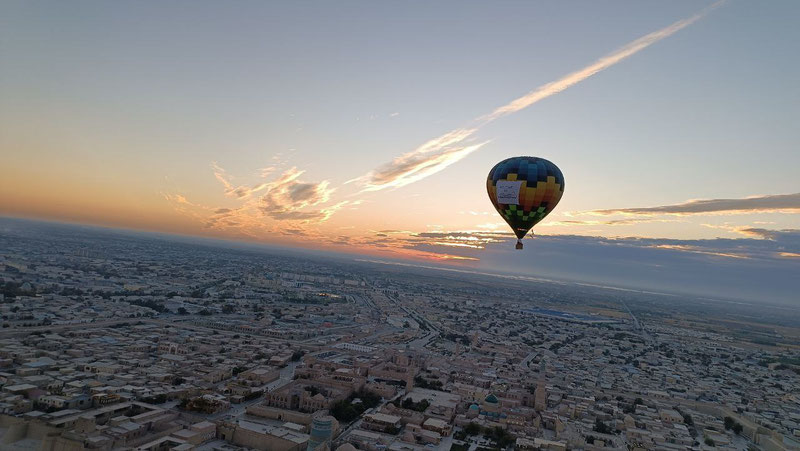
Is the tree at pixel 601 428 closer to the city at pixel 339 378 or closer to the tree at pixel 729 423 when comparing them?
the city at pixel 339 378

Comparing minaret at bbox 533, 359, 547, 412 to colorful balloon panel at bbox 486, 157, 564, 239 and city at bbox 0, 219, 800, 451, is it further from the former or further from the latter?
colorful balloon panel at bbox 486, 157, 564, 239

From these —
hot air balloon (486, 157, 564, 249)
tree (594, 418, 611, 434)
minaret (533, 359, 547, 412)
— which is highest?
hot air balloon (486, 157, 564, 249)

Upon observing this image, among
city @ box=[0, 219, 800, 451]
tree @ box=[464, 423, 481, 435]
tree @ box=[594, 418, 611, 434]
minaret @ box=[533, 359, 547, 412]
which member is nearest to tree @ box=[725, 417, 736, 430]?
city @ box=[0, 219, 800, 451]

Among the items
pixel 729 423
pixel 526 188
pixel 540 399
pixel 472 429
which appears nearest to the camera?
pixel 526 188

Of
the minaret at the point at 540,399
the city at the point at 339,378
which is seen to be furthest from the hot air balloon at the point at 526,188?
the minaret at the point at 540,399

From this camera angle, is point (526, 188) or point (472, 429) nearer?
point (526, 188)

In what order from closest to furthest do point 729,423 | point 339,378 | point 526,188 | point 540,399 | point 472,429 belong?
1. point 526,188
2. point 472,429
3. point 540,399
4. point 729,423
5. point 339,378

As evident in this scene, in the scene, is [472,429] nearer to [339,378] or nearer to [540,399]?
[540,399]

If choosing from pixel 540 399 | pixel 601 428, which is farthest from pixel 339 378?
pixel 601 428
